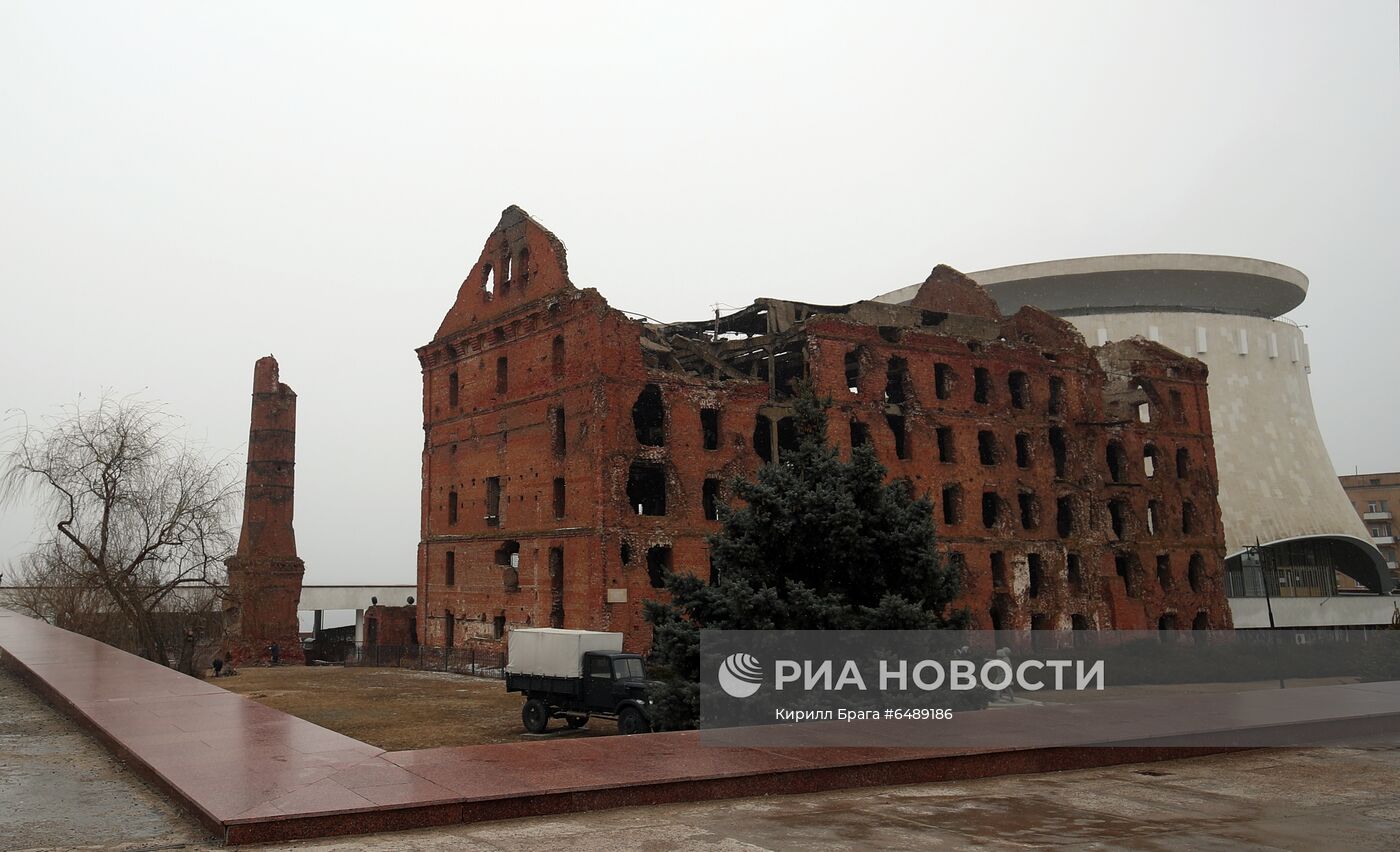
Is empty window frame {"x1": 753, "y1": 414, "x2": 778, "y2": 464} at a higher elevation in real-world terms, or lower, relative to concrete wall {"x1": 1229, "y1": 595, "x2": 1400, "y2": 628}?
higher

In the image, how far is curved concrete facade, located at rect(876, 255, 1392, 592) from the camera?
2213 inches

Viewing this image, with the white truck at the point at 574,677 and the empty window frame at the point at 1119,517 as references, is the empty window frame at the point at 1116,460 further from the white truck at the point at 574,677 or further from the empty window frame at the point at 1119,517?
the white truck at the point at 574,677

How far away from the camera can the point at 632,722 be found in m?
16.6

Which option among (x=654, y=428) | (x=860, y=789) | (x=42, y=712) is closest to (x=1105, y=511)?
(x=654, y=428)

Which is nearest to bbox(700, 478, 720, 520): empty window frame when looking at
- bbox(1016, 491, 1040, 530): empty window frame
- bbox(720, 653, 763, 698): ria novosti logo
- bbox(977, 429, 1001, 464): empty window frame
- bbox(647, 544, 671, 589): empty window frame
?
bbox(647, 544, 671, 589): empty window frame

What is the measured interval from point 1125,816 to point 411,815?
18.9 feet

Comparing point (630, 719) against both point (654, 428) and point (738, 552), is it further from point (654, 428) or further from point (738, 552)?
point (654, 428)

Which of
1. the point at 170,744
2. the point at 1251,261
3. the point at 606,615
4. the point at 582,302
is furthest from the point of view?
the point at 1251,261

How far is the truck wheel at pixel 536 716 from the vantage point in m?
18.8

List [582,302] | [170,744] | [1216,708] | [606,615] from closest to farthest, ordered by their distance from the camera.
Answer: [170,744]
[1216,708]
[606,615]
[582,302]

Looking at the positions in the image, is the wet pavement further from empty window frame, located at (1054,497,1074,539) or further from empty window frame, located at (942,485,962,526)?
empty window frame, located at (1054,497,1074,539)

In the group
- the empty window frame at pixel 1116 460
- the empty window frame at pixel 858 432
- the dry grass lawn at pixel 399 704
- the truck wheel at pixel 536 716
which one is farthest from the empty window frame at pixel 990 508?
the truck wheel at pixel 536 716

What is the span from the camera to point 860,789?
903 centimetres

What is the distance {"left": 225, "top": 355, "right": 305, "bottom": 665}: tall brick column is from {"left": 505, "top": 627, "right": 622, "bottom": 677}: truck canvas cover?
19.7 meters
